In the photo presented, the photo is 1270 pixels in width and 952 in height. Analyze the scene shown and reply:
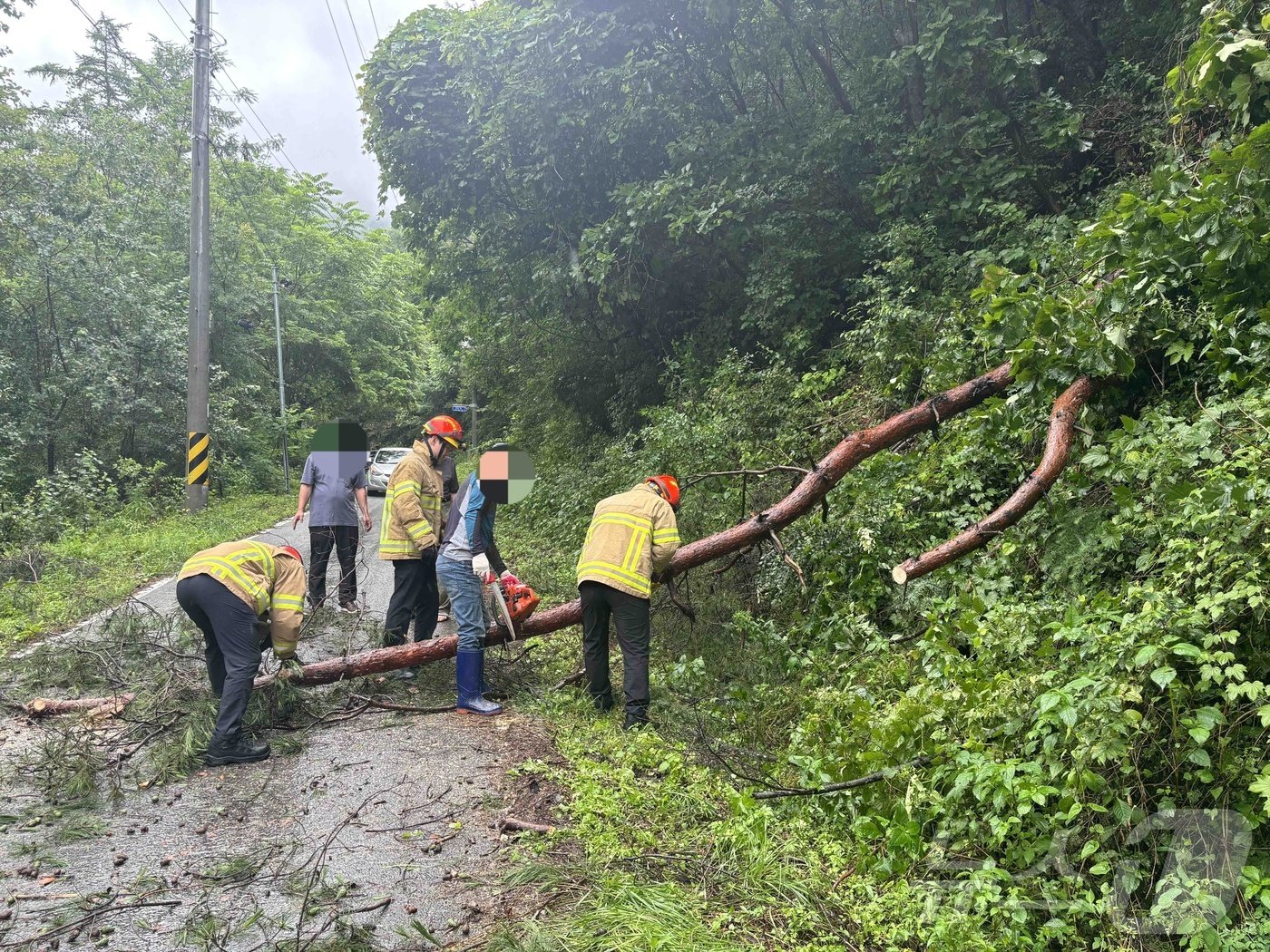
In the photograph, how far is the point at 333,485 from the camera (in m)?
7.56

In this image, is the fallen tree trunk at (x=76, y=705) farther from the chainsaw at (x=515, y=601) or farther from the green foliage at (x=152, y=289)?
the green foliage at (x=152, y=289)

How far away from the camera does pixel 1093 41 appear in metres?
8.72

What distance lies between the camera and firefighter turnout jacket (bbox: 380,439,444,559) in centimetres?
588

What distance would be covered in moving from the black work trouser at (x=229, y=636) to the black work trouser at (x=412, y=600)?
1530 mm

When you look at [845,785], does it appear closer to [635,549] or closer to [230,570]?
[635,549]

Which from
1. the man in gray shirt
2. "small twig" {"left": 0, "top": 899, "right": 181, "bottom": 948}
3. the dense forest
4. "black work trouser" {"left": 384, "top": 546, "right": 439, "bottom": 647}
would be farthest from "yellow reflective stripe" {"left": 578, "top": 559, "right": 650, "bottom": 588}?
the man in gray shirt

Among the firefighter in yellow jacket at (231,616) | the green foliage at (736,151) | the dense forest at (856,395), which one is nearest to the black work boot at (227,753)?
the firefighter in yellow jacket at (231,616)

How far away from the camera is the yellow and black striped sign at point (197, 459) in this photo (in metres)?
14.1

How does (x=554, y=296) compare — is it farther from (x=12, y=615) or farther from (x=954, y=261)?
(x=12, y=615)

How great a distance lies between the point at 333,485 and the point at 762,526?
13.5 feet

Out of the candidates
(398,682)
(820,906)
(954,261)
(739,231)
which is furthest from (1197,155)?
(398,682)

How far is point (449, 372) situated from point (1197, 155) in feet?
109

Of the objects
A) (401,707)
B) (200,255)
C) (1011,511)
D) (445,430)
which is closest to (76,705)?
(401,707)

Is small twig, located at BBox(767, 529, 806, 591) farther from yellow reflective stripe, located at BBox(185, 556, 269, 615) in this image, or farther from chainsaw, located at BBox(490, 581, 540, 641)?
yellow reflective stripe, located at BBox(185, 556, 269, 615)
